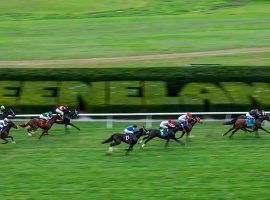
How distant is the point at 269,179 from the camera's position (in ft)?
45.0

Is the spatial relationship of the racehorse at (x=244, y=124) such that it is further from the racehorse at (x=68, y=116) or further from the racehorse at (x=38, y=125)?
the racehorse at (x=38, y=125)

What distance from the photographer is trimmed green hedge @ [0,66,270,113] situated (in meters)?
21.0

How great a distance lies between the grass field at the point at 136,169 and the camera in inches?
512

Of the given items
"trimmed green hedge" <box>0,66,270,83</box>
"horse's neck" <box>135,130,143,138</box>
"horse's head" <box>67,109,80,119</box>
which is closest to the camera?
"horse's neck" <box>135,130,143,138</box>

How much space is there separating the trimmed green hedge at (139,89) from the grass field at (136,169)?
230cm

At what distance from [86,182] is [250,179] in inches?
145

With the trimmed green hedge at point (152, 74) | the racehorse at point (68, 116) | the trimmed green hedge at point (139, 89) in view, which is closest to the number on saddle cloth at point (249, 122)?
the trimmed green hedge at point (139, 89)

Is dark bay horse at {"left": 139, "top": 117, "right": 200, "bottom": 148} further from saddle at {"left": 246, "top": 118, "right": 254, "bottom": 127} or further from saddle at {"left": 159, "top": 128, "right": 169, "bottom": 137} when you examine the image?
saddle at {"left": 246, "top": 118, "right": 254, "bottom": 127}

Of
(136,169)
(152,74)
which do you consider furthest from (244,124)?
(152,74)

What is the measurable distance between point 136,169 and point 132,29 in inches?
995

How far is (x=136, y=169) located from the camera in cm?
1468

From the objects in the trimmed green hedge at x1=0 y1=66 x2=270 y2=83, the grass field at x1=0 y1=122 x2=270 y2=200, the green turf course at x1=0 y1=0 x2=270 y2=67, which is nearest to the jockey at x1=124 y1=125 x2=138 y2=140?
the grass field at x1=0 y1=122 x2=270 y2=200

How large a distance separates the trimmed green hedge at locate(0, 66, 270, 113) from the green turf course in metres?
4.18

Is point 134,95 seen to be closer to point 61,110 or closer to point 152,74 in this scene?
point 152,74
